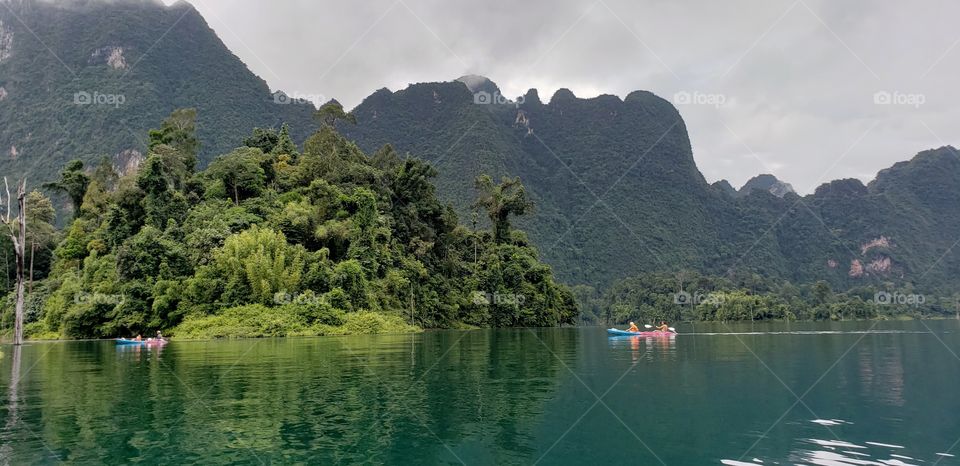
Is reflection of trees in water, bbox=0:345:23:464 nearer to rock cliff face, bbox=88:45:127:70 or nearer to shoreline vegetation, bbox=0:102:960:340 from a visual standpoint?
shoreline vegetation, bbox=0:102:960:340

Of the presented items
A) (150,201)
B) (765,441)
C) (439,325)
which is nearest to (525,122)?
(439,325)

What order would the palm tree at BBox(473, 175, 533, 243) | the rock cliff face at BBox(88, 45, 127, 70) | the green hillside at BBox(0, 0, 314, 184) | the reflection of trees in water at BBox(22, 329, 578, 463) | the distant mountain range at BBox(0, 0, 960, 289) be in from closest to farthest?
→ the reflection of trees in water at BBox(22, 329, 578, 463)
the palm tree at BBox(473, 175, 533, 243)
the green hillside at BBox(0, 0, 314, 184)
the distant mountain range at BBox(0, 0, 960, 289)
the rock cliff face at BBox(88, 45, 127, 70)

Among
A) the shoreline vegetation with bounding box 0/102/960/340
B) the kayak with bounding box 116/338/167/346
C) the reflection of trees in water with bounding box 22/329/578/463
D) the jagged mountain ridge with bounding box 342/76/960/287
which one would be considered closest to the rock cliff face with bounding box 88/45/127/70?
the jagged mountain ridge with bounding box 342/76/960/287

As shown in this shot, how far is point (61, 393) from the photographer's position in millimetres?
15031

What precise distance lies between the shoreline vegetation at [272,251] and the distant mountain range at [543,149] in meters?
48.9

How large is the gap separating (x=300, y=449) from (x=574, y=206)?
158 meters

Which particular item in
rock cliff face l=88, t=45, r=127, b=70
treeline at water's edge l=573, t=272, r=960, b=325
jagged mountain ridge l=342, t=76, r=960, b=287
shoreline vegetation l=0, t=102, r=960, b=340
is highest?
rock cliff face l=88, t=45, r=127, b=70

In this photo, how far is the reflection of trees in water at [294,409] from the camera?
367 inches

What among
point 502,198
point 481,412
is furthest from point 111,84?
point 481,412

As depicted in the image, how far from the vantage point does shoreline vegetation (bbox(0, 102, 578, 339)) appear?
41.9 m

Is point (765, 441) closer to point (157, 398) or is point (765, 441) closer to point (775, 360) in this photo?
point (157, 398)

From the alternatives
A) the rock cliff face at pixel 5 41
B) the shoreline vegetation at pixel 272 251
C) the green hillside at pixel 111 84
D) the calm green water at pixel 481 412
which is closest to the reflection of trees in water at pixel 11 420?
the calm green water at pixel 481 412

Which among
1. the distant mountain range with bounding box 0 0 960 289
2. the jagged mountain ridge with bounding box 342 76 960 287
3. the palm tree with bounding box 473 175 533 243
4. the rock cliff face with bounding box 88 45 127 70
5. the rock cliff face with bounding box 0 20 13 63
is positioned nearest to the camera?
the palm tree with bounding box 473 175 533 243

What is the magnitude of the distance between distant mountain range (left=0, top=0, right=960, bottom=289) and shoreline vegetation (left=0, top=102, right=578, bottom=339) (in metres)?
48.9
